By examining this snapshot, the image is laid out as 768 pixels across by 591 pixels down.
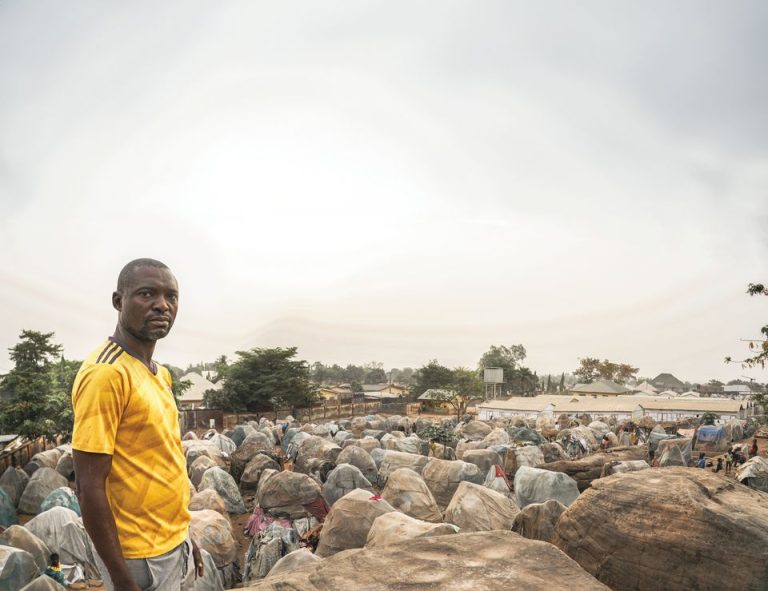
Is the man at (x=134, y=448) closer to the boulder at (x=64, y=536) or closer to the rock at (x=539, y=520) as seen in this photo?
the rock at (x=539, y=520)

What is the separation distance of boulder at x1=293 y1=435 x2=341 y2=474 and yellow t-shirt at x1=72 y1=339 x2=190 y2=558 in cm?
1132

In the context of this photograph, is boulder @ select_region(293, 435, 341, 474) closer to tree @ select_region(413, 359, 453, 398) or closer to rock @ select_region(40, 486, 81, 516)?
rock @ select_region(40, 486, 81, 516)

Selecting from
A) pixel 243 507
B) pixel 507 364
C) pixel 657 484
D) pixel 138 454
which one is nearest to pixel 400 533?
pixel 657 484

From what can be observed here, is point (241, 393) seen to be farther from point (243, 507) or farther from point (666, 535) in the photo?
point (666, 535)

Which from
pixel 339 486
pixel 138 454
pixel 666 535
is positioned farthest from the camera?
pixel 339 486

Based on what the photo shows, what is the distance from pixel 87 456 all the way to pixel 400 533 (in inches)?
182

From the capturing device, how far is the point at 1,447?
49.8 ft

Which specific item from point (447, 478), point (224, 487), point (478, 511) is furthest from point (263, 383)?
point (478, 511)

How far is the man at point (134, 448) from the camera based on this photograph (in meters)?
1.75

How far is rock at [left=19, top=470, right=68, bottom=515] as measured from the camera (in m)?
10.7

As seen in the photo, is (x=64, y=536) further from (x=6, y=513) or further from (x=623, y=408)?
(x=623, y=408)

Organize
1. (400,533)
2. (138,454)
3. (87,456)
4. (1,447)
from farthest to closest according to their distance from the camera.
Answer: (1,447), (400,533), (138,454), (87,456)

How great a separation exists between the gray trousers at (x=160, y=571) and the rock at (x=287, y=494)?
7035 mm

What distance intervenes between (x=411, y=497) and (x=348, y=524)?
87.8 inches
